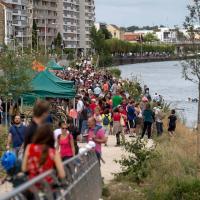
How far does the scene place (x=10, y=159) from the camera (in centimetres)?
1023

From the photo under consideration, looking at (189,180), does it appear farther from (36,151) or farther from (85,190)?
(36,151)

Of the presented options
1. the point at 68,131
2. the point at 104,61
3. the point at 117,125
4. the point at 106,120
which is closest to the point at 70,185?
the point at 68,131

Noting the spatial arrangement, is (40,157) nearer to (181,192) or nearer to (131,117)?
(181,192)

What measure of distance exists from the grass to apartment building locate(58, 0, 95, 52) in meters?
149

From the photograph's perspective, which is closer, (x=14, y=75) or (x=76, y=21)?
(x=14, y=75)

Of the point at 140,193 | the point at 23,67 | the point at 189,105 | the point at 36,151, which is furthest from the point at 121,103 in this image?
the point at 189,105

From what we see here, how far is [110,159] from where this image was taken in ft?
62.9

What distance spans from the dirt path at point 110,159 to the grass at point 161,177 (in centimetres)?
86

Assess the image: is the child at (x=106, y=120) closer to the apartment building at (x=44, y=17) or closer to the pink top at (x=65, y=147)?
the pink top at (x=65, y=147)

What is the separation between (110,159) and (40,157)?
38.8 ft

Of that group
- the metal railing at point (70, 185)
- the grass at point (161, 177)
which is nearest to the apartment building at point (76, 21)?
the grass at point (161, 177)

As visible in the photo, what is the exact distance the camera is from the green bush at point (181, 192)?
13047 millimetres

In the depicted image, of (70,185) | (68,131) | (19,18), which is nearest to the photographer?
(70,185)

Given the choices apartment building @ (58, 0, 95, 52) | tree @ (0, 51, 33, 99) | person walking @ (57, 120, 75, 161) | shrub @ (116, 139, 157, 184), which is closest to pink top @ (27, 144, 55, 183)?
person walking @ (57, 120, 75, 161)
